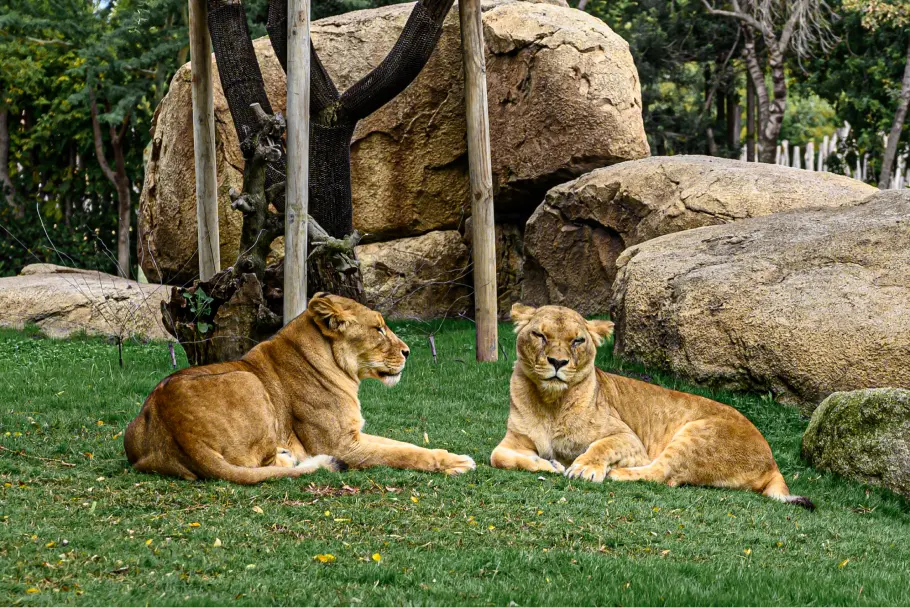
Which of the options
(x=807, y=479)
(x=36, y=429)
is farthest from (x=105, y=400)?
(x=807, y=479)

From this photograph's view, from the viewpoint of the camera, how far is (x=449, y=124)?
1658cm

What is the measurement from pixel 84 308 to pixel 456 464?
9.63 m

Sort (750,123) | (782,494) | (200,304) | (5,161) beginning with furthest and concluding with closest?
(750,123)
(5,161)
(200,304)
(782,494)

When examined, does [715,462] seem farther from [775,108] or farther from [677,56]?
[677,56]

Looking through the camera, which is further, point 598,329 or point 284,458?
point 598,329

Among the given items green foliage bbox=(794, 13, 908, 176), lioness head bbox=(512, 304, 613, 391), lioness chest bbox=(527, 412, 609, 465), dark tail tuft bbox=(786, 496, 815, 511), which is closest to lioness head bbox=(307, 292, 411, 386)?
lioness head bbox=(512, 304, 613, 391)

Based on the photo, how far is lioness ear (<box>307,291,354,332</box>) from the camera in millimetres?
7301

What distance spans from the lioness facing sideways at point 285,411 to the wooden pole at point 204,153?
526cm

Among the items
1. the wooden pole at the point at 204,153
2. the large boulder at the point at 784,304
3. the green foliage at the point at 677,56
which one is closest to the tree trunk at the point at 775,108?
the green foliage at the point at 677,56

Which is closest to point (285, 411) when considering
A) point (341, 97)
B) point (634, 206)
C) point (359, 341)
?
point (359, 341)

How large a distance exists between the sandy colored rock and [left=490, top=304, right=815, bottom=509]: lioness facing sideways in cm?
850

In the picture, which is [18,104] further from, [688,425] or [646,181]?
[688,425]

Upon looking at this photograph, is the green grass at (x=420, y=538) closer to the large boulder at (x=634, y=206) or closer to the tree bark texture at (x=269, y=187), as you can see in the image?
the tree bark texture at (x=269, y=187)

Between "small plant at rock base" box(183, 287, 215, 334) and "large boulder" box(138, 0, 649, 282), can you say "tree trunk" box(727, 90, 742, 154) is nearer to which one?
"large boulder" box(138, 0, 649, 282)
